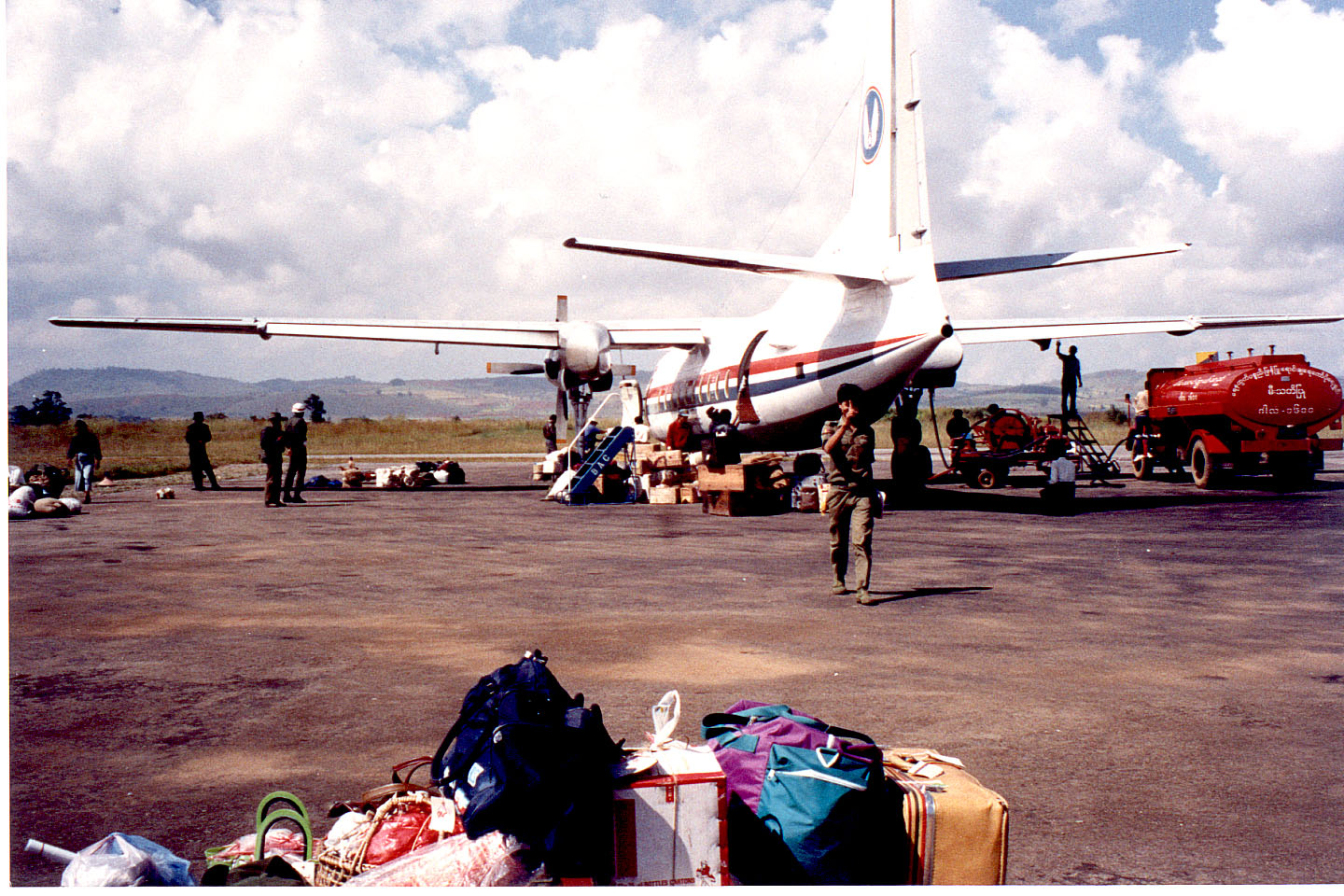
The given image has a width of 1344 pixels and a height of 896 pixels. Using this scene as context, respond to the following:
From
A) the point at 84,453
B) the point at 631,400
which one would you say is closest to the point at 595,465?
the point at 631,400

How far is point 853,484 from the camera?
9.98m

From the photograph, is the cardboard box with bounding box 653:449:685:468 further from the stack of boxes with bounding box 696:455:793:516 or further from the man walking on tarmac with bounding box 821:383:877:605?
the man walking on tarmac with bounding box 821:383:877:605

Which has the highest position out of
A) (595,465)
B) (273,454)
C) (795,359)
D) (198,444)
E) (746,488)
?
(795,359)

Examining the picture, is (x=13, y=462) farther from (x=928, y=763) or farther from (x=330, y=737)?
(x=928, y=763)

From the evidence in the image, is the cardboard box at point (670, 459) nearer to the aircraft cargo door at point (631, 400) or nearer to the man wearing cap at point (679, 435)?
the man wearing cap at point (679, 435)

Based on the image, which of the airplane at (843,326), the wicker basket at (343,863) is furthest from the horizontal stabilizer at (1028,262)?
the wicker basket at (343,863)

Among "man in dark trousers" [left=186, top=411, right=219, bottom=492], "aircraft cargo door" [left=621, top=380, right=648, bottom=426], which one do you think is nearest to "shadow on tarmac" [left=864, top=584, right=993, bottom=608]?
"aircraft cargo door" [left=621, top=380, right=648, bottom=426]

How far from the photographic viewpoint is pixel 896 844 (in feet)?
12.6

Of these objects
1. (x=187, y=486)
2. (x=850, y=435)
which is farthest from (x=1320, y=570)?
(x=187, y=486)

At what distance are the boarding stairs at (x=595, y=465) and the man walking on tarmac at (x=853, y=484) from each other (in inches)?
477

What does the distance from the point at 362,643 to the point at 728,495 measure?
11.7 metres

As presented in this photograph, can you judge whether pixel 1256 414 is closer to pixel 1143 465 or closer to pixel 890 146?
pixel 1143 465

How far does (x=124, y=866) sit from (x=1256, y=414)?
23.2 m

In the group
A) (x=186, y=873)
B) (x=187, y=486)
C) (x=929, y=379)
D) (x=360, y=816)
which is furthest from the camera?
(x=187, y=486)
